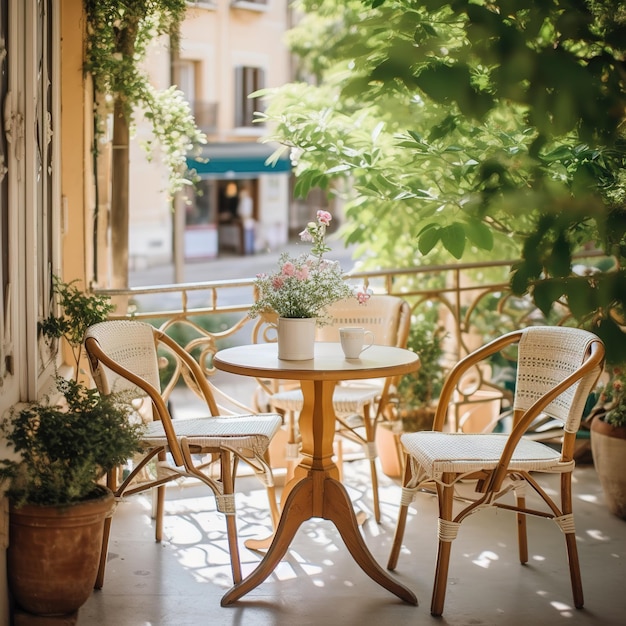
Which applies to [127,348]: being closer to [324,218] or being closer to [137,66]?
[324,218]

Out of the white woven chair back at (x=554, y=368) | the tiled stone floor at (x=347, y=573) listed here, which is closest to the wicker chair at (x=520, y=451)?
the white woven chair back at (x=554, y=368)

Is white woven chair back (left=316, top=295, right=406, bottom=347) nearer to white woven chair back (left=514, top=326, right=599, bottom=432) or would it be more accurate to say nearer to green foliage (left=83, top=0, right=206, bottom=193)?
white woven chair back (left=514, top=326, right=599, bottom=432)

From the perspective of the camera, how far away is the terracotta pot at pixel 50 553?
3043 mm

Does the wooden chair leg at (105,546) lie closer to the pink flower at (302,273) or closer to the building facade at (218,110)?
the pink flower at (302,273)

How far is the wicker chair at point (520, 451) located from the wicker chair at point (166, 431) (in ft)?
1.96

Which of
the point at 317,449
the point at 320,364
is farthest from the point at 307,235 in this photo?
the point at 317,449

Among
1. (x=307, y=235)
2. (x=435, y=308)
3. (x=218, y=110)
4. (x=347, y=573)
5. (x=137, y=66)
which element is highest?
(x=218, y=110)

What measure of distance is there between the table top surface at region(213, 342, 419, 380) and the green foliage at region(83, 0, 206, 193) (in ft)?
4.94

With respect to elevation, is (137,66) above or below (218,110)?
below

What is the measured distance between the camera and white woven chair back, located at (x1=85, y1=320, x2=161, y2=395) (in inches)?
147

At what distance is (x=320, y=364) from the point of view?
11.8ft

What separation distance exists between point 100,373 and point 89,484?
0.54 meters

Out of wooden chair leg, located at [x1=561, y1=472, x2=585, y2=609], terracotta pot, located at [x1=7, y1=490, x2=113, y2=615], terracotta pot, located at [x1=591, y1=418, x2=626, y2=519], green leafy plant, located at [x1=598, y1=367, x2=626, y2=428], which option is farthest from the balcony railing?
terracotta pot, located at [x1=7, y1=490, x2=113, y2=615]

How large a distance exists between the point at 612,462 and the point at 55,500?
2.54 meters
